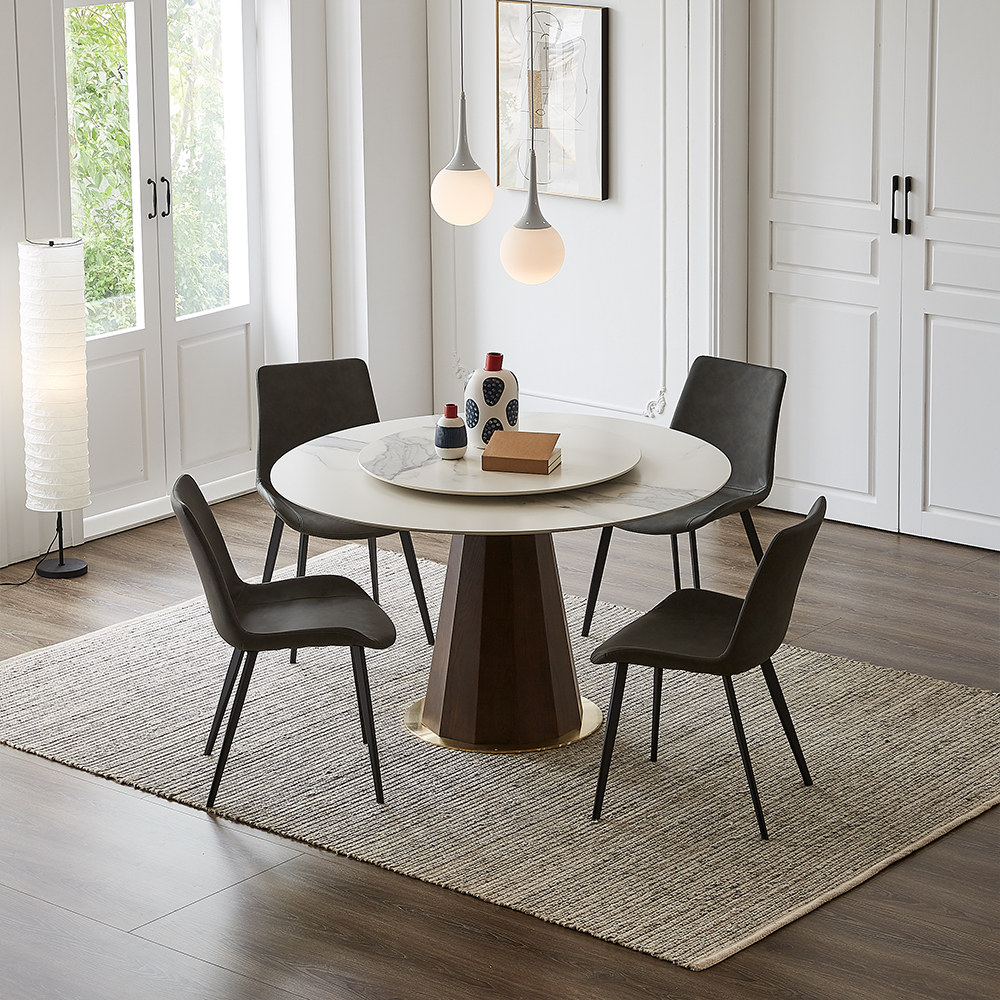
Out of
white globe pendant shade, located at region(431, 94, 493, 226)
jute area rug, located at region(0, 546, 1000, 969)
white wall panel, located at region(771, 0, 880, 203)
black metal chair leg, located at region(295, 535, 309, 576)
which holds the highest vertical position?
white wall panel, located at region(771, 0, 880, 203)

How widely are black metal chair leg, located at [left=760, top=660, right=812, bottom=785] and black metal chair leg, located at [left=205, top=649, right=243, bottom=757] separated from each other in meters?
1.23

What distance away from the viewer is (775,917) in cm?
319

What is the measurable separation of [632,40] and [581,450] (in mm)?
2354

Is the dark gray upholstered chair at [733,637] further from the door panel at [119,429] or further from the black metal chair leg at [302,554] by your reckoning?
the door panel at [119,429]

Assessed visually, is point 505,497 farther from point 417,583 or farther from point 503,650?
point 417,583

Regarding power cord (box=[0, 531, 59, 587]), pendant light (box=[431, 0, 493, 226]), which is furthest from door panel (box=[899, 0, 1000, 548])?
power cord (box=[0, 531, 59, 587])

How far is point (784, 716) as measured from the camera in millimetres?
3654

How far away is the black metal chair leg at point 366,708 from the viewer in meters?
3.65

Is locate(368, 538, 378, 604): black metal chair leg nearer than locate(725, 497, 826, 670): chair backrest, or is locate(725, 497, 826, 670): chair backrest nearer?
locate(725, 497, 826, 670): chair backrest

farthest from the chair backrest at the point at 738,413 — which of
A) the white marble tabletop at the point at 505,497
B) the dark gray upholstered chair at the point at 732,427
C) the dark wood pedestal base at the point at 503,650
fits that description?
the dark wood pedestal base at the point at 503,650

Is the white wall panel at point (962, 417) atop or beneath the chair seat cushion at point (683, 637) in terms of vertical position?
atop

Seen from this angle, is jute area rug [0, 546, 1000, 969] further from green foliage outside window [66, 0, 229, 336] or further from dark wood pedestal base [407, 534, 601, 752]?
green foliage outside window [66, 0, 229, 336]

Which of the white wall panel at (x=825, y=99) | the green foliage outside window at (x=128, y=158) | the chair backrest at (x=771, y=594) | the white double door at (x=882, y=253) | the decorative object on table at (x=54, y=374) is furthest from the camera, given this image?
the green foliage outside window at (x=128, y=158)

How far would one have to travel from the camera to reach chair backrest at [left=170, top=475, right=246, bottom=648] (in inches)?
137
